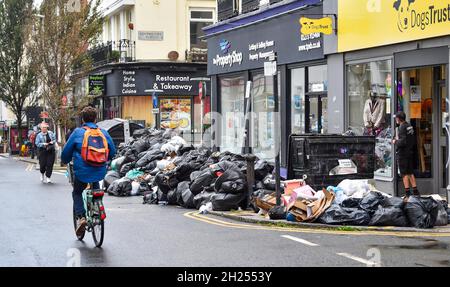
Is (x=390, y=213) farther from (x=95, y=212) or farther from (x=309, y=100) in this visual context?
(x=309, y=100)

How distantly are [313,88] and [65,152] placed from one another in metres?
11.7

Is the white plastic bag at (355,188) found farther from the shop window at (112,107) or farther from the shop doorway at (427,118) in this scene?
the shop window at (112,107)

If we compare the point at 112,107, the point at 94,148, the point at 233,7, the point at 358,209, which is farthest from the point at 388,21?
the point at 112,107

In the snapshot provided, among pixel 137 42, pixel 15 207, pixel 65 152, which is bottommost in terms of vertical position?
pixel 15 207

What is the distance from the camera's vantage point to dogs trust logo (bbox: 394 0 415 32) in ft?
54.1

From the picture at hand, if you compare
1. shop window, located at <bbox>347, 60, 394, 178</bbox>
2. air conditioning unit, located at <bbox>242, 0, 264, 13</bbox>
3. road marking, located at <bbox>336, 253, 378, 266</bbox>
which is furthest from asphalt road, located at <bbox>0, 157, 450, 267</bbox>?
air conditioning unit, located at <bbox>242, 0, 264, 13</bbox>

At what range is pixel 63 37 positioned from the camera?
39188 millimetres

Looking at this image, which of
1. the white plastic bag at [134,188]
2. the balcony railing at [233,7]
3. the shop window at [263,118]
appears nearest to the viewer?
the white plastic bag at [134,188]

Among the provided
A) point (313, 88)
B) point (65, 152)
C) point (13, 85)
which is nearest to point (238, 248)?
Result: point (65, 152)

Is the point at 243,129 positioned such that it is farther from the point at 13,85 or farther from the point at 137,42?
the point at 13,85

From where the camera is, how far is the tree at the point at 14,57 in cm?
5238

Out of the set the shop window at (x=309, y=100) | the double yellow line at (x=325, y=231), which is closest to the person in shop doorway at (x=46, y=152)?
the shop window at (x=309, y=100)

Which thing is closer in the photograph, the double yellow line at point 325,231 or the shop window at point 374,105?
the double yellow line at point 325,231

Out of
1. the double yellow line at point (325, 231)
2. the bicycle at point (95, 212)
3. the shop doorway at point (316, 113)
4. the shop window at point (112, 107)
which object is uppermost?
the shop window at point (112, 107)
